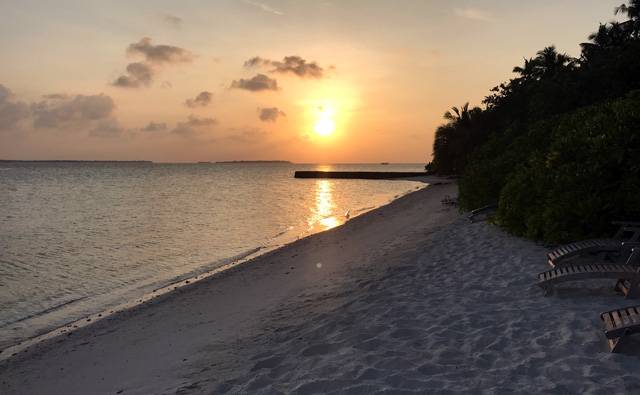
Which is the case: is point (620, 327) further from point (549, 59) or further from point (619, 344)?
point (549, 59)

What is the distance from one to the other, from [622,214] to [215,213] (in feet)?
101

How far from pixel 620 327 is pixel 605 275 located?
202 centimetres

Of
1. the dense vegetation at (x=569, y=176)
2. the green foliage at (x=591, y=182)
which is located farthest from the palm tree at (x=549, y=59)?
the green foliage at (x=591, y=182)

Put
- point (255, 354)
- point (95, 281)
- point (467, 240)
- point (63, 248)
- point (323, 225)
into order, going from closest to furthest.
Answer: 1. point (255, 354)
2. point (467, 240)
3. point (95, 281)
4. point (63, 248)
5. point (323, 225)

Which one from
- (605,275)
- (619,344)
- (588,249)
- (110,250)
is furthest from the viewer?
(110,250)

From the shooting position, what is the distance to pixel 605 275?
22.9ft

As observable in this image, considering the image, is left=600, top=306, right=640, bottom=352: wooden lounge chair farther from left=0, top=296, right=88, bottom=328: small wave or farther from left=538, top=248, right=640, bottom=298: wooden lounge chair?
left=0, top=296, right=88, bottom=328: small wave

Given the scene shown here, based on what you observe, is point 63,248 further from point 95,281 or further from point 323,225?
point 323,225

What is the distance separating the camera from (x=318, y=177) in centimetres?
13162

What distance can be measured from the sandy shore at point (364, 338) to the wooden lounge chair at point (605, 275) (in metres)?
0.22

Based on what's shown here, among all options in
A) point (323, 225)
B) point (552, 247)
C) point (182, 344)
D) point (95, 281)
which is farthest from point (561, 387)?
point (323, 225)

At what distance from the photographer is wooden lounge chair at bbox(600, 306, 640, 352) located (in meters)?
5.16

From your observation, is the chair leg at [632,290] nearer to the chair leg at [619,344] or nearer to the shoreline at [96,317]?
the chair leg at [619,344]

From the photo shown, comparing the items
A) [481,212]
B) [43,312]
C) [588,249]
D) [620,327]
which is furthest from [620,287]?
[43,312]
